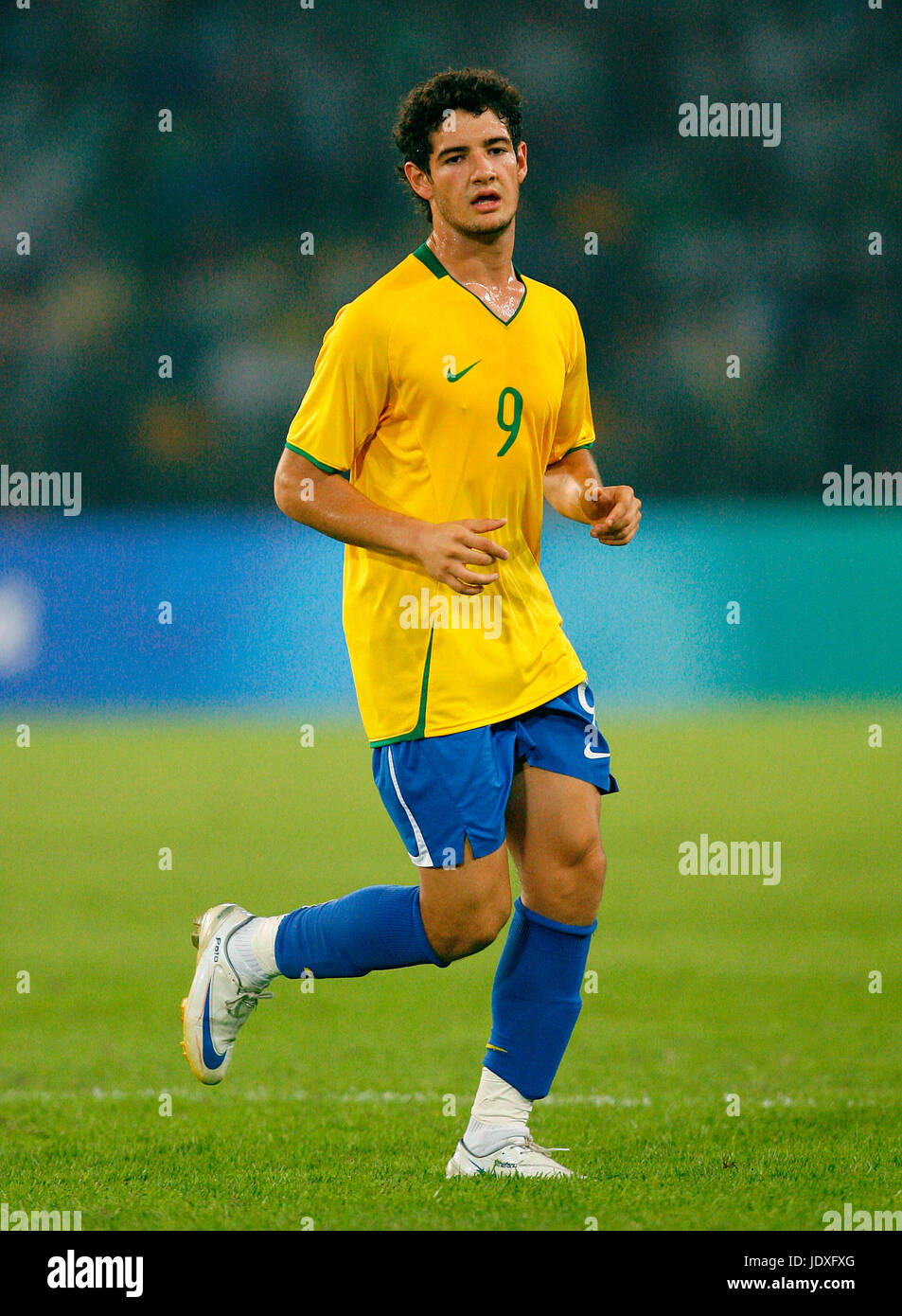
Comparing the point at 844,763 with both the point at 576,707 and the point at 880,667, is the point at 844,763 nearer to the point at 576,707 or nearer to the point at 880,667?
the point at 880,667

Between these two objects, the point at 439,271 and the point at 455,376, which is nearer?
the point at 455,376

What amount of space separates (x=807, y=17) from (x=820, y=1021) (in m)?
15.2

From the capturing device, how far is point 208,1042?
3443mm

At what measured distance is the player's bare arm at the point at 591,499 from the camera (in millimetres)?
3365

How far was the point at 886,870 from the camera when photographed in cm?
732

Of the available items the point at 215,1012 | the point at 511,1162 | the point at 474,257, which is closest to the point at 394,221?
the point at 474,257

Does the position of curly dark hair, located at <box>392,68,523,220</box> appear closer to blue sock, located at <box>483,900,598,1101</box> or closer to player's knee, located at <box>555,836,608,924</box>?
player's knee, located at <box>555,836,608,924</box>

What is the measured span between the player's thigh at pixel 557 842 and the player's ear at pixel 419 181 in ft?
4.14

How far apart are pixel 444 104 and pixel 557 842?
156 cm

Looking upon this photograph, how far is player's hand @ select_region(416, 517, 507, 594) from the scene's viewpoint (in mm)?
3018

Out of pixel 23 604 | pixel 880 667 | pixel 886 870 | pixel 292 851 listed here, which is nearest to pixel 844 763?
pixel 880 667

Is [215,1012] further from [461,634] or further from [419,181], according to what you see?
[419,181]

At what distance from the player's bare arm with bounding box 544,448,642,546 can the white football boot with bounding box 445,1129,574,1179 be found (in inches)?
49.9

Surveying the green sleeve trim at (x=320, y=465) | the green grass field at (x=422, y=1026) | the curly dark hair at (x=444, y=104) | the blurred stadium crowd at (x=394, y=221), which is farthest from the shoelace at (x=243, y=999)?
the blurred stadium crowd at (x=394, y=221)
